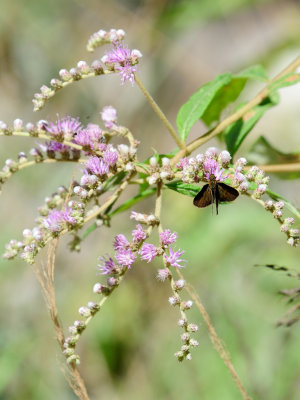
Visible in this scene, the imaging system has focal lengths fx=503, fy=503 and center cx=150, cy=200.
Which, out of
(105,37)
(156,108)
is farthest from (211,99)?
(105,37)

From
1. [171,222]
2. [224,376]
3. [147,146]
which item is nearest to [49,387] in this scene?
[224,376]

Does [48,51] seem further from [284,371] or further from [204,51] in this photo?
[284,371]

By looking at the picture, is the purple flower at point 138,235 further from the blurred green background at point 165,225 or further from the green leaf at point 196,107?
the blurred green background at point 165,225

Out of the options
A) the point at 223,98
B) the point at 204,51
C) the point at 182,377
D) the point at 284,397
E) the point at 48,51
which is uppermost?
the point at 48,51

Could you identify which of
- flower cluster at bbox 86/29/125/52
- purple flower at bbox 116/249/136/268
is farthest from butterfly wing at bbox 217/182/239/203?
flower cluster at bbox 86/29/125/52

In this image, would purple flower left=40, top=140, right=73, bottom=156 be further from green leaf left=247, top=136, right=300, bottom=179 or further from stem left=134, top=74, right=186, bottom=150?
green leaf left=247, top=136, right=300, bottom=179
